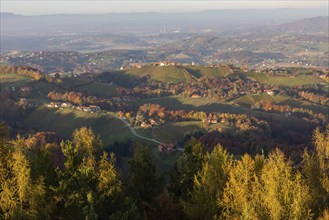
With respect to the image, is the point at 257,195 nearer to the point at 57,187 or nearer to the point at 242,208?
the point at 242,208

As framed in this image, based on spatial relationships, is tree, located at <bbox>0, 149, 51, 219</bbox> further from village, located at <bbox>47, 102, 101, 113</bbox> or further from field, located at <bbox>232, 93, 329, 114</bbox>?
field, located at <bbox>232, 93, 329, 114</bbox>

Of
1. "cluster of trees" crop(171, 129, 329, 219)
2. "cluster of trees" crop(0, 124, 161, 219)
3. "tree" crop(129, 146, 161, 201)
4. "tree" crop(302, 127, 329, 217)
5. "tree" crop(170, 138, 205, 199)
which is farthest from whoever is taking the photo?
"tree" crop(129, 146, 161, 201)

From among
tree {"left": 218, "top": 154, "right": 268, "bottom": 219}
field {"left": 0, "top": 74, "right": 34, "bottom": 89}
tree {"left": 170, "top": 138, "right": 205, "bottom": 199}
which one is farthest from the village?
tree {"left": 218, "top": 154, "right": 268, "bottom": 219}

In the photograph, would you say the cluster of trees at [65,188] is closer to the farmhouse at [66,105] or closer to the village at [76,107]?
the village at [76,107]

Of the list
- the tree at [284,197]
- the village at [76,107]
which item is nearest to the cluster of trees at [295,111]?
the village at [76,107]

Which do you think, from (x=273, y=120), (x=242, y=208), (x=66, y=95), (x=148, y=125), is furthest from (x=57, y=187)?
(x=66, y=95)

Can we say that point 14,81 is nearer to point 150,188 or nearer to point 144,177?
point 144,177

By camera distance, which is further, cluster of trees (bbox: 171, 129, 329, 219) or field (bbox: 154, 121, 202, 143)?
field (bbox: 154, 121, 202, 143)

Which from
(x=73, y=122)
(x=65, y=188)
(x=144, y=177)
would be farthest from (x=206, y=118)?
(x=65, y=188)
